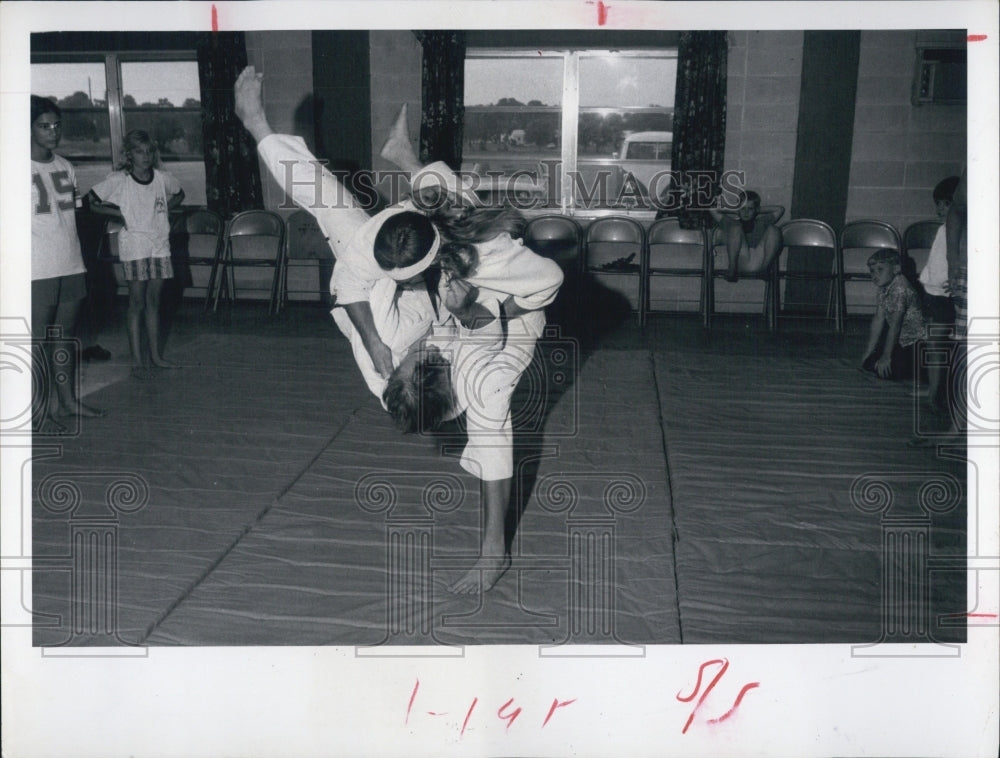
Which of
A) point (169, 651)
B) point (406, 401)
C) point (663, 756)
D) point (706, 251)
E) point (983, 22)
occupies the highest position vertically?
point (983, 22)

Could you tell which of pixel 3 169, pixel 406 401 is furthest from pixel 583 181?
pixel 3 169

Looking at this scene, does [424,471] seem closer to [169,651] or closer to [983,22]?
[169,651]

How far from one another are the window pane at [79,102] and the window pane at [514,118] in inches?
127

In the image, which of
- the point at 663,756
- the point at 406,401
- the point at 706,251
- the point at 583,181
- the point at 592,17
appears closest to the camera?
the point at 663,756

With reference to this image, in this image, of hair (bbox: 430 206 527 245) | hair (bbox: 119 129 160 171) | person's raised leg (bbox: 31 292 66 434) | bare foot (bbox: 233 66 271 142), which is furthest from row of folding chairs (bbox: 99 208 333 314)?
hair (bbox: 430 206 527 245)

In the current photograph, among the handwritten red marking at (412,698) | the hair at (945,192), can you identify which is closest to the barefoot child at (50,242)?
the handwritten red marking at (412,698)

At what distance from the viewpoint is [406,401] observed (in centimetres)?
260

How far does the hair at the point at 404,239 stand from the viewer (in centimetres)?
232

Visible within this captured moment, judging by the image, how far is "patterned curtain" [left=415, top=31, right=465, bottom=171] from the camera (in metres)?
6.93

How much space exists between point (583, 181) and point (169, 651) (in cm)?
592

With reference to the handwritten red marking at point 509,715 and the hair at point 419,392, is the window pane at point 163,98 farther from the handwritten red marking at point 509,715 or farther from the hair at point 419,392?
the handwritten red marking at point 509,715

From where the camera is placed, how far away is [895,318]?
16.0 ft

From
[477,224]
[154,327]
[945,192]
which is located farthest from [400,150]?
[945,192]

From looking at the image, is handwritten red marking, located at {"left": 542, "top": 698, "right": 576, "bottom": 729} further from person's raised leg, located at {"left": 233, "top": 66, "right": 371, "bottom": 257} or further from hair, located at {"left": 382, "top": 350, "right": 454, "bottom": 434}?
person's raised leg, located at {"left": 233, "top": 66, "right": 371, "bottom": 257}
